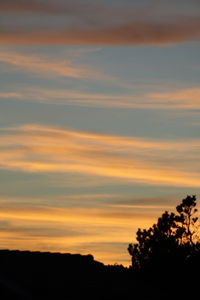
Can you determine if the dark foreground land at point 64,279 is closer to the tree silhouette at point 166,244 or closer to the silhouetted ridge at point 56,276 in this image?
the silhouetted ridge at point 56,276

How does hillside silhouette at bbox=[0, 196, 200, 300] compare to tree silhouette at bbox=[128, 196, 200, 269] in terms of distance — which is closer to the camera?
hillside silhouette at bbox=[0, 196, 200, 300]

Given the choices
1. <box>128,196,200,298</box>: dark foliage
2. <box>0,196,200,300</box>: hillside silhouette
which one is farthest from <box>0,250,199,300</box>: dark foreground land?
<box>128,196,200,298</box>: dark foliage

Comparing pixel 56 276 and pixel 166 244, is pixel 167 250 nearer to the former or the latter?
pixel 166 244

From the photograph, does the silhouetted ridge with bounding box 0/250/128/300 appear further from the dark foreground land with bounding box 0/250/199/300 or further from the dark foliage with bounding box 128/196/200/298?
the dark foliage with bounding box 128/196/200/298

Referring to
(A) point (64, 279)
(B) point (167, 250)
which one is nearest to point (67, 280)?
(A) point (64, 279)

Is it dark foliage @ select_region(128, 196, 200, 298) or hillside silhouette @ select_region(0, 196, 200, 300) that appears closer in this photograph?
hillside silhouette @ select_region(0, 196, 200, 300)

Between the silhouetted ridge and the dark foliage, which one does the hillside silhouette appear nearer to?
the silhouetted ridge

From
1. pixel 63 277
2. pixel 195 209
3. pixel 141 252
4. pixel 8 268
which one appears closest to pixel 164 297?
pixel 63 277

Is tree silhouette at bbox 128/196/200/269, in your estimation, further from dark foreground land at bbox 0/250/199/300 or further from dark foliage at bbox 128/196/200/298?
dark foreground land at bbox 0/250/199/300

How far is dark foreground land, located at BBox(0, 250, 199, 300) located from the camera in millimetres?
28047

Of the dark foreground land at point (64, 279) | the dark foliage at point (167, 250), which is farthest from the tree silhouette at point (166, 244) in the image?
the dark foreground land at point (64, 279)

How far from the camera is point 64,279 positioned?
101 feet

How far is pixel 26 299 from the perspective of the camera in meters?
25.9

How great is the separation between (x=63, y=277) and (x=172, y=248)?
159 feet
